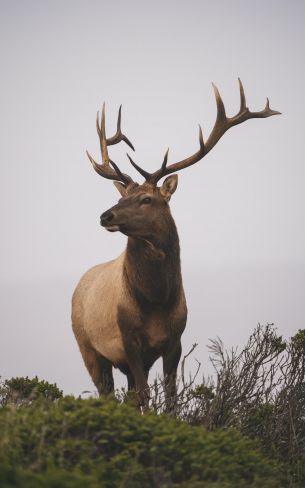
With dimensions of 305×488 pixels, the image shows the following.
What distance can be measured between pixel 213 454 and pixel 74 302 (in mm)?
5810

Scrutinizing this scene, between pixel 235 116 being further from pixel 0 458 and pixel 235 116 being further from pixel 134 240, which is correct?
pixel 0 458

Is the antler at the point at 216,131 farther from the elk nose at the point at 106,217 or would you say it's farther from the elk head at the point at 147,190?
the elk nose at the point at 106,217

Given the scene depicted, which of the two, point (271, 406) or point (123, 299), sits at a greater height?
point (123, 299)

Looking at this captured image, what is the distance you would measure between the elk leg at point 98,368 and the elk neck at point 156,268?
185 cm

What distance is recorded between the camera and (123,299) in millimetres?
7434

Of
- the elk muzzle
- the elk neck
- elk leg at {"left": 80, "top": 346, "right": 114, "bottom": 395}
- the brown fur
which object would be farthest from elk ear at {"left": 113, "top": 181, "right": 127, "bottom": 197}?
elk leg at {"left": 80, "top": 346, "right": 114, "bottom": 395}

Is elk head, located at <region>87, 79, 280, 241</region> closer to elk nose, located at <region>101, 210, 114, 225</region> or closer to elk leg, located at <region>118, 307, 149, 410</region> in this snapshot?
elk nose, located at <region>101, 210, 114, 225</region>

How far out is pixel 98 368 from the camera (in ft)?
29.3

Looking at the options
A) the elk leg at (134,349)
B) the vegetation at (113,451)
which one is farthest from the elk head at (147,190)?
the vegetation at (113,451)

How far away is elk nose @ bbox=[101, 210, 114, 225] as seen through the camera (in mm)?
6891

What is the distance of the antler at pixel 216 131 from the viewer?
297 inches

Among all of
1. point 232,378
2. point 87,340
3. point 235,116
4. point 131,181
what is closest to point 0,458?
point 232,378

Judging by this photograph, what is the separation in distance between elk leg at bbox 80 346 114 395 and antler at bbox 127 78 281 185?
8.49ft

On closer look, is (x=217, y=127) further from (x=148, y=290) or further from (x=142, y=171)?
(x=148, y=290)
